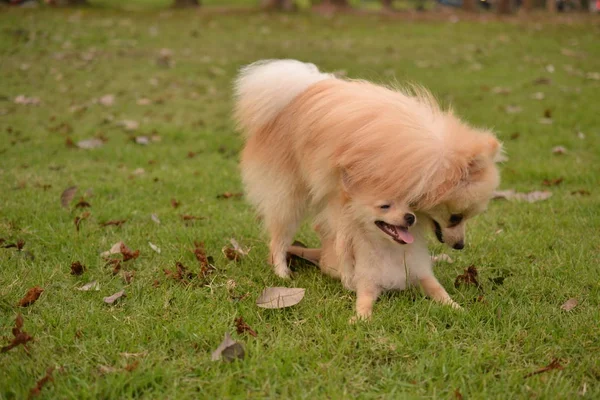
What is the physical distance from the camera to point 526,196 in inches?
211

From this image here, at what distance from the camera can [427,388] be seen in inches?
102

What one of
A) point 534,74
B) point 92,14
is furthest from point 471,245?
point 92,14

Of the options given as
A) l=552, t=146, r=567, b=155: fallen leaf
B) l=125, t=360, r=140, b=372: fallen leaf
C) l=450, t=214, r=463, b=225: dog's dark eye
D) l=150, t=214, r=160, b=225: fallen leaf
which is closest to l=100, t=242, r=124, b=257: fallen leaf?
l=150, t=214, r=160, b=225: fallen leaf

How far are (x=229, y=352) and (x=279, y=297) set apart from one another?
0.60 metres

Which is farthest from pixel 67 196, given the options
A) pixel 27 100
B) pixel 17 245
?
pixel 27 100

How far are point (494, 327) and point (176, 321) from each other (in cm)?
156

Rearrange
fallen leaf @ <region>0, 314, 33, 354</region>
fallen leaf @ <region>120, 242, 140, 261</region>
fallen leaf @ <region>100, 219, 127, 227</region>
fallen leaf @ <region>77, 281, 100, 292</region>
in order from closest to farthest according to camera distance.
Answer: fallen leaf @ <region>0, 314, 33, 354</region>
fallen leaf @ <region>77, 281, 100, 292</region>
fallen leaf @ <region>120, 242, 140, 261</region>
fallen leaf @ <region>100, 219, 127, 227</region>

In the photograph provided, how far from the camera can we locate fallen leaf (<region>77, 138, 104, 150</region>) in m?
6.93

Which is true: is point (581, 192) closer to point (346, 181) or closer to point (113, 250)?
point (346, 181)

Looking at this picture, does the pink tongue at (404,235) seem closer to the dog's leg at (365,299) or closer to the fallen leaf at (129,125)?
the dog's leg at (365,299)

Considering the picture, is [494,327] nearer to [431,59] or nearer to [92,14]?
[431,59]

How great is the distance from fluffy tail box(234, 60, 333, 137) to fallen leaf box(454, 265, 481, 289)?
145 cm

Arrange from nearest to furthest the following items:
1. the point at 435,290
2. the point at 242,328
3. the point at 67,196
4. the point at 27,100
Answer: the point at 242,328
the point at 435,290
the point at 67,196
the point at 27,100

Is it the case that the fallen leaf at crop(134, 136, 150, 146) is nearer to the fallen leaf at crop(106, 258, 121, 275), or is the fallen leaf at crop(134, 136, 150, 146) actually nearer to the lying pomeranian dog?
the lying pomeranian dog
